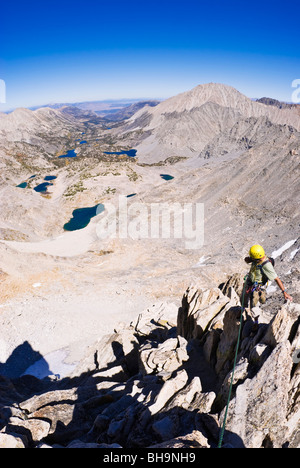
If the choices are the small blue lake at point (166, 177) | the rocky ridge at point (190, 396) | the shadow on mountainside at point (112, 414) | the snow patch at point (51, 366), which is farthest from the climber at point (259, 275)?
the small blue lake at point (166, 177)

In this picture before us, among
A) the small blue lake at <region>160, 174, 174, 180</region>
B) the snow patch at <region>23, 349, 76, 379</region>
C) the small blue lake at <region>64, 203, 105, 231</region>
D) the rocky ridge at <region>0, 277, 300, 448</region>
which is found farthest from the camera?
the small blue lake at <region>160, 174, 174, 180</region>

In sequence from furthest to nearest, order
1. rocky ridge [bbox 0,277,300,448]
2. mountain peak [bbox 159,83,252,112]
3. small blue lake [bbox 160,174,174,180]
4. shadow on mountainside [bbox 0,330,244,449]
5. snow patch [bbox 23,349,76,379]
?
mountain peak [bbox 159,83,252,112]
small blue lake [bbox 160,174,174,180]
snow patch [bbox 23,349,76,379]
shadow on mountainside [bbox 0,330,244,449]
rocky ridge [bbox 0,277,300,448]

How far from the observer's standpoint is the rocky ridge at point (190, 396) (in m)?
7.00

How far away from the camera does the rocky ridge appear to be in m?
7.00

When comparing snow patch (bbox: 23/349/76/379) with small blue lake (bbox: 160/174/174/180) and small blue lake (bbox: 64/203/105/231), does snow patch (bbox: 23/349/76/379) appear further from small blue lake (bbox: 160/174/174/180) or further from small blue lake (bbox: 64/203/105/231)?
small blue lake (bbox: 160/174/174/180)

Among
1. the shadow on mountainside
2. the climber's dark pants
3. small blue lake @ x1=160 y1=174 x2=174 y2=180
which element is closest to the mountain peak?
small blue lake @ x1=160 y1=174 x2=174 y2=180

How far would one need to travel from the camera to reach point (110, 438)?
9117 mm

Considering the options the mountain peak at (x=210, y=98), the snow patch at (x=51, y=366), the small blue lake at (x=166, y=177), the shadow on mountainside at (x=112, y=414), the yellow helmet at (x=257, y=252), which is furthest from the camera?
the mountain peak at (x=210, y=98)

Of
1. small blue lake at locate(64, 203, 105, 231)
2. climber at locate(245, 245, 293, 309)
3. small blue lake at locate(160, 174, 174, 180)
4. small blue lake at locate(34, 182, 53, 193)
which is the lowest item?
small blue lake at locate(64, 203, 105, 231)

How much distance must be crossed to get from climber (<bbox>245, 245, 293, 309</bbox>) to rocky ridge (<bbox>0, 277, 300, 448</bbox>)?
0.77m

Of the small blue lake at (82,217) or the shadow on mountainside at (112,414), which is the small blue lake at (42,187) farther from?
the shadow on mountainside at (112,414)

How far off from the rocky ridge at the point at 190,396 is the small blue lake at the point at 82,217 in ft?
149

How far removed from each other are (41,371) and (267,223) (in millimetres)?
33265
